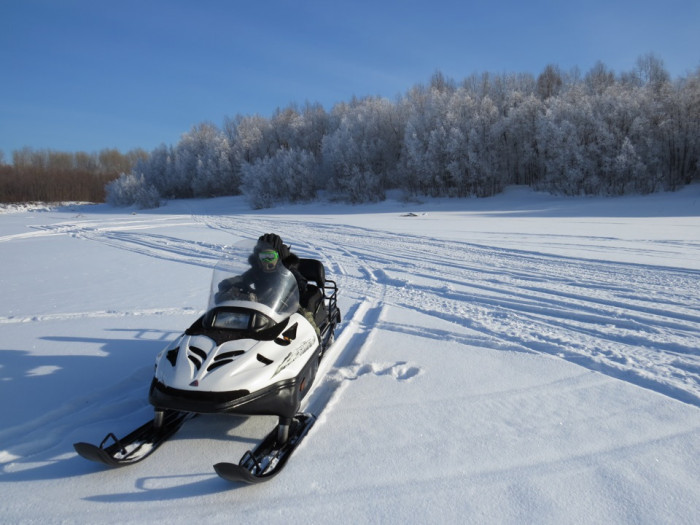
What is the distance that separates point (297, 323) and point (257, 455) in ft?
3.20

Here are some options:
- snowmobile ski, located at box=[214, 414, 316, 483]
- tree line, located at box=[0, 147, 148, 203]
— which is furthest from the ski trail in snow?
tree line, located at box=[0, 147, 148, 203]

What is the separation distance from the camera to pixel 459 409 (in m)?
3.27

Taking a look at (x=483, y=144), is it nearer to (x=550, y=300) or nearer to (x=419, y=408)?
(x=550, y=300)

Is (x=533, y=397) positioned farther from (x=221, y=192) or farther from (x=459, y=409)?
(x=221, y=192)

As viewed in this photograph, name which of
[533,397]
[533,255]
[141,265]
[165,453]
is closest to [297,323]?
[165,453]

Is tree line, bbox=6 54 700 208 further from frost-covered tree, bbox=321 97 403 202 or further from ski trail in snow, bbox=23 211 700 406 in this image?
ski trail in snow, bbox=23 211 700 406

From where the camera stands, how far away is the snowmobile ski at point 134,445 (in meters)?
2.42

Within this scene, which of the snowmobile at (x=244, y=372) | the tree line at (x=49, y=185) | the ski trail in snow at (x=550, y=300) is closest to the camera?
the snowmobile at (x=244, y=372)

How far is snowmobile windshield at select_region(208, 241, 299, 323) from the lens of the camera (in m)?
3.17

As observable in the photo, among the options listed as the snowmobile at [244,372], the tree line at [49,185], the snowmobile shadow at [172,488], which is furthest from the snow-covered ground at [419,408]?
the tree line at [49,185]

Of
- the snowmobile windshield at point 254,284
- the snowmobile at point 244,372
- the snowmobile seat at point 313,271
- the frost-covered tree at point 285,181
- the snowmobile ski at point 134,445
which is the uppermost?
the frost-covered tree at point 285,181

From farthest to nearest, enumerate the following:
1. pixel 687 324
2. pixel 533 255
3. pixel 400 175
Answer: pixel 400 175
pixel 533 255
pixel 687 324

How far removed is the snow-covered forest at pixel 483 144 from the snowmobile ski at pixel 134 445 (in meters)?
31.6

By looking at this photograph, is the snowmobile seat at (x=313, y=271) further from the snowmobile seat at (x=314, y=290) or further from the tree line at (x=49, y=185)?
the tree line at (x=49, y=185)
